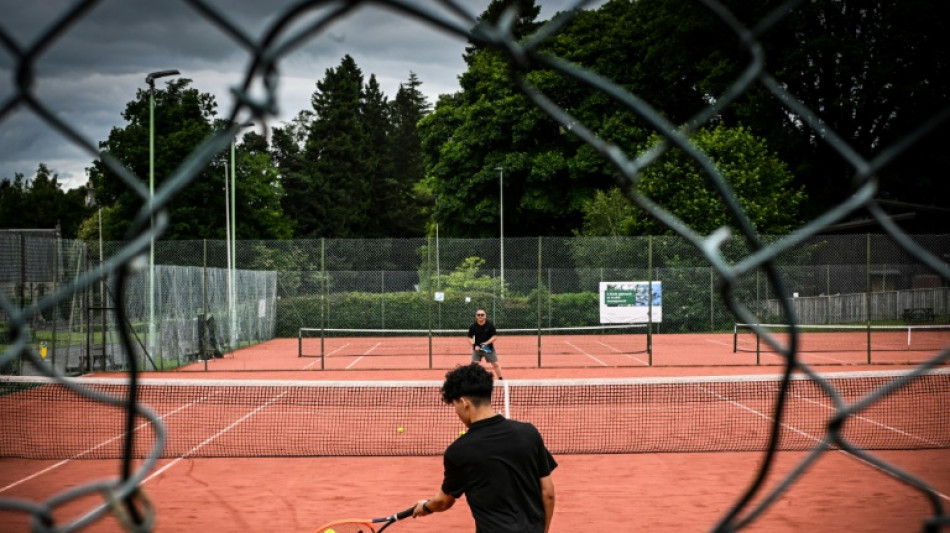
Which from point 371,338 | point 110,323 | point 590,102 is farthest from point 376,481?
point 590,102

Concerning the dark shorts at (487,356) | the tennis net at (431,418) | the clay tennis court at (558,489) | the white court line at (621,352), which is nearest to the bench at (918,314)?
the white court line at (621,352)

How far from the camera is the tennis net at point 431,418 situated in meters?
9.47

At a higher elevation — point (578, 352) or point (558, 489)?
point (578, 352)

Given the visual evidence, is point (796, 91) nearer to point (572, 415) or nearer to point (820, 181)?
point (820, 181)

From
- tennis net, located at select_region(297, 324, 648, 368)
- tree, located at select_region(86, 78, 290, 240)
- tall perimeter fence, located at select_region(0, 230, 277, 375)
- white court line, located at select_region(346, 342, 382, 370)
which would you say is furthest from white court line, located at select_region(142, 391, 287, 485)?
tree, located at select_region(86, 78, 290, 240)

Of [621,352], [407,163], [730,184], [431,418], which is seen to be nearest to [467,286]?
[621,352]

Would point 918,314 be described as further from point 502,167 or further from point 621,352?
point 502,167

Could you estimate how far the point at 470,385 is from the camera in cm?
411

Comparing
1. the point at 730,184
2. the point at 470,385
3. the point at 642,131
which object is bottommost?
the point at 470,385

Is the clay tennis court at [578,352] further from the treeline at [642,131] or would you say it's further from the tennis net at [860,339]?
the treeline at [642,131]

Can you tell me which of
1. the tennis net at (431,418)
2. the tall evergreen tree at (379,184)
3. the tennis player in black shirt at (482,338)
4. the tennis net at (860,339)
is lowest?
the tennis net at (431,418)

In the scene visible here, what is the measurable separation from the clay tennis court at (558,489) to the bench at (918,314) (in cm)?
1631

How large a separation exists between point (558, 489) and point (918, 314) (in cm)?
2061

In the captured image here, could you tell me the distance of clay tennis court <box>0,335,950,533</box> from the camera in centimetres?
655
